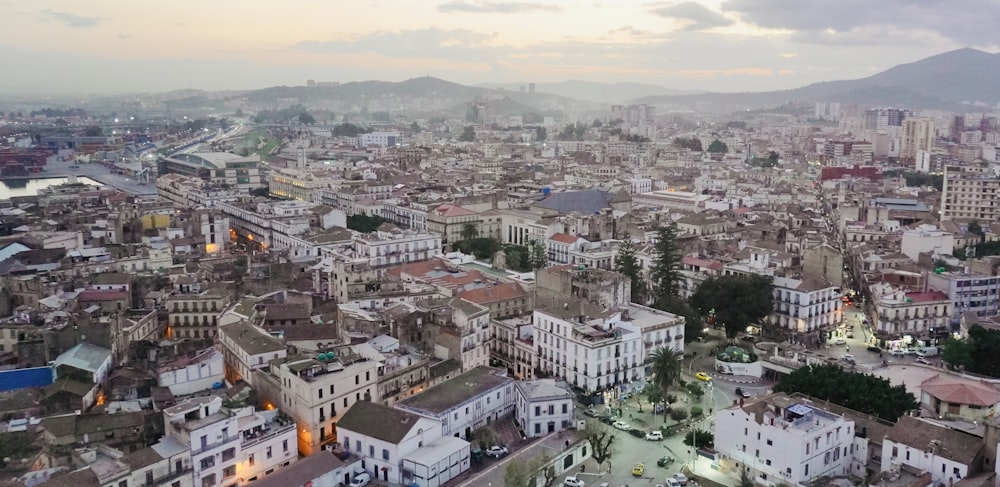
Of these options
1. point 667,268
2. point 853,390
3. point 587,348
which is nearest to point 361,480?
point 587,348

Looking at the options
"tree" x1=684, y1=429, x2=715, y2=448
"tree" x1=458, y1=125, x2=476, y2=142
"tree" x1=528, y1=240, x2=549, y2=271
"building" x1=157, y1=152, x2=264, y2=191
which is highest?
"tree" x1=458, y1=125, x2=476, y2=142

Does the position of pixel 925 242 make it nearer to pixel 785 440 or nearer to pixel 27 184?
pixel 785 440

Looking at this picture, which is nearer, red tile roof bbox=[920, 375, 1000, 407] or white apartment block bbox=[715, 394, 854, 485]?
white apartment block bbox=[715, 394, 854, 485]

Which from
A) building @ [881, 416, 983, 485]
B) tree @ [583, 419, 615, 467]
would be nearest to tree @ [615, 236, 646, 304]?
tree @ [583, 419, 615, 467]

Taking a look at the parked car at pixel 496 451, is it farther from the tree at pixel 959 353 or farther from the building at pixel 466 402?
the tree at pixel 959 353

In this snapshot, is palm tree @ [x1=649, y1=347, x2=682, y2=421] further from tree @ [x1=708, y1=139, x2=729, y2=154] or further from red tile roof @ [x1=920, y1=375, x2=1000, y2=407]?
tree @ [x1=708, y1=139, x2=729, y2=154]

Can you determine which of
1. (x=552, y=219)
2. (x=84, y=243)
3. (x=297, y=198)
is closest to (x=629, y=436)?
(x=552, y=219)

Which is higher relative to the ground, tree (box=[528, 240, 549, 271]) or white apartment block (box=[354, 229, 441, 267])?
white apartment block (box=[354, 229, 441, 267])
